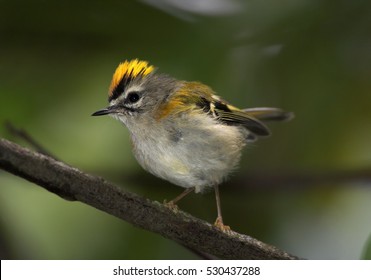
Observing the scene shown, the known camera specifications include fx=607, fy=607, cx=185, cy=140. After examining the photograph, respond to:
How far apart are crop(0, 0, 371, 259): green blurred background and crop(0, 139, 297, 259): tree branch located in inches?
43.3

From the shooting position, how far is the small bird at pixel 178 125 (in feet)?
10.5

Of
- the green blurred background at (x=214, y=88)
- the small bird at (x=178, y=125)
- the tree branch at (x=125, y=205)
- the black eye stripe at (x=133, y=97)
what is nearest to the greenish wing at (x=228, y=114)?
the small bird at (x=178, y=125)

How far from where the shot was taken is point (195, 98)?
11.6ft

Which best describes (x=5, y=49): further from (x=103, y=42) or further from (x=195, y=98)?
(x=195, y=98)

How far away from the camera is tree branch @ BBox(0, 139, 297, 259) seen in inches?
83.0

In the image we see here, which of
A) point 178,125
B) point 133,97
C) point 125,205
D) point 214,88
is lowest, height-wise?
point 125,205

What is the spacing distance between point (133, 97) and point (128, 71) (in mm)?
202

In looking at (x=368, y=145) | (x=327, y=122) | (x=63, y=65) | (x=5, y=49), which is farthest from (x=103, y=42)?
(x=368, y=145)

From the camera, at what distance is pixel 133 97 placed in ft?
11.3

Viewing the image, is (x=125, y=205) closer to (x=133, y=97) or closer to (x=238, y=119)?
(x=133, y=97)

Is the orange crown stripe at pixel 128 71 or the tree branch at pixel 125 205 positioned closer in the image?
the tree branch at pixel 125 205

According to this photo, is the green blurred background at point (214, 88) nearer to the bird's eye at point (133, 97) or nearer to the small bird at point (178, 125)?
the small bird at point (178, 125)

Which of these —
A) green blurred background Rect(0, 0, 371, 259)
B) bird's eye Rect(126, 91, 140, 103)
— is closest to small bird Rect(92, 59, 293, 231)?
bird's eye Rect(126, 91, 140, 103)

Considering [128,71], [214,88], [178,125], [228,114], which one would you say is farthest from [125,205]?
[214,88]
